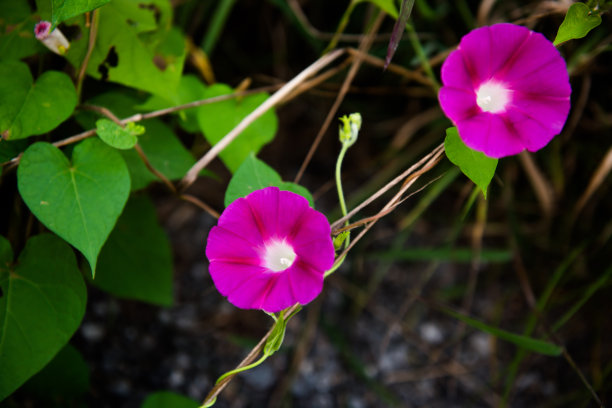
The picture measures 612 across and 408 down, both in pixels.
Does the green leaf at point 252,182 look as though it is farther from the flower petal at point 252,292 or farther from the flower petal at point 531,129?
the flower petal at point 531,129

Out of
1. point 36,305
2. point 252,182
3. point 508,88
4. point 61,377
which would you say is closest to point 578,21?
point 508,88

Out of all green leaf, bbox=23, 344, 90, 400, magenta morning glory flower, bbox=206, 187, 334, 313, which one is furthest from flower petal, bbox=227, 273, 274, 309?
green leaf, bbox=23, 344, 90, 400

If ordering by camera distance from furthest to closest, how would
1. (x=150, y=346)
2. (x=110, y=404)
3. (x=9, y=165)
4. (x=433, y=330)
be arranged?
(x=433, y=330) → (x=150, y=346) → (x=110, y=404) → (x=9, y=165)

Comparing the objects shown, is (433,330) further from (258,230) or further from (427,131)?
(258,230)

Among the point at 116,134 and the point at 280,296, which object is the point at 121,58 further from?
the point at 280,296

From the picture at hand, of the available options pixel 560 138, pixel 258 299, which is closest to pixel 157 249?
pixel 258 299

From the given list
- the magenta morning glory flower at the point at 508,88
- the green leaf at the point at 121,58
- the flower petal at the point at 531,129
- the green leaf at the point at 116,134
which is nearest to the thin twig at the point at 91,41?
the green leaf at the point at 121,58

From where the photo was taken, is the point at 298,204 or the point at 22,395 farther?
the point at 22,395
